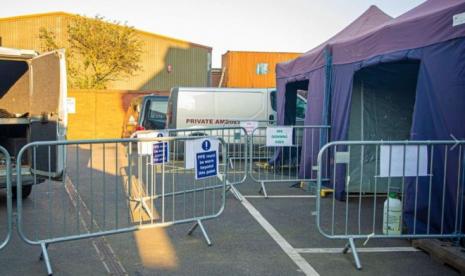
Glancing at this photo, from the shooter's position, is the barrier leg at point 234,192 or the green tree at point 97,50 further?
the green tree at point 97,50

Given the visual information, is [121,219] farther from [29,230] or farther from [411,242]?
[411,242]

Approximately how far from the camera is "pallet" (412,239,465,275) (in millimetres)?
4828

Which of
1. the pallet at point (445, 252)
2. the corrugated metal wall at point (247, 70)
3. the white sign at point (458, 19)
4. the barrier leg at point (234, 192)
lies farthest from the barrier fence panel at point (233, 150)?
the corrugated metal wall at point (247, 70)

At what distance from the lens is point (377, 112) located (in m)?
8.67

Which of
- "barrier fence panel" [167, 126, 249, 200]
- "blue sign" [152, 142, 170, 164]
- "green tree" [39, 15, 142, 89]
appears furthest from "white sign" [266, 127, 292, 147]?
"green tree" [39, 15, 142, 89]

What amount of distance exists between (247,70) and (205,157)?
26.8m

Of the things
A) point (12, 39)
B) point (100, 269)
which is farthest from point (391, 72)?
point (12, 39)

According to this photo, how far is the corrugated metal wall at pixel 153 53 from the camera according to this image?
31.9 meters

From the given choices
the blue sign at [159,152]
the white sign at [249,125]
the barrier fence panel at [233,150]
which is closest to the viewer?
the blue sign at [159,152]

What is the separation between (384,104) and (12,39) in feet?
96.2

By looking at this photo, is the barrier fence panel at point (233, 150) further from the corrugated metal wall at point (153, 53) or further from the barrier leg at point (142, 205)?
the corrugated metal wall at point (153, 53)

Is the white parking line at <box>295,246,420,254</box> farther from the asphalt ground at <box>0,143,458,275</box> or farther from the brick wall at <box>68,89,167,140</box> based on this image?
the brick wall at <box>68,89,167,140</box>

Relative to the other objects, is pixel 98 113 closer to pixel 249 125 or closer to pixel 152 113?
pixel 152 113

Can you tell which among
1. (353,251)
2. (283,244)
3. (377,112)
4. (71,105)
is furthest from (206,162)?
(71,105)
